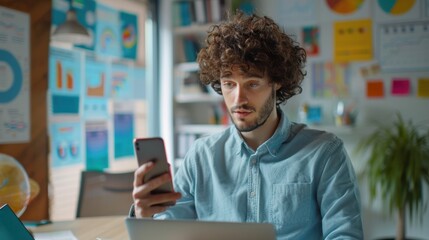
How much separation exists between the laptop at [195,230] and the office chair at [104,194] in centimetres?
144

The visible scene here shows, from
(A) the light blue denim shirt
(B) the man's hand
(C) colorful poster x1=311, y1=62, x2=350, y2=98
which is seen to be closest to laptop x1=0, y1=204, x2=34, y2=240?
(B) the man's hand

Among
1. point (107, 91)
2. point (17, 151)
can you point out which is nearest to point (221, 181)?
point (17, 151)

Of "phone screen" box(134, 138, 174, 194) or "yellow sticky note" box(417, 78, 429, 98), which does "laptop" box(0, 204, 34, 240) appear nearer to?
→ "phone screen" box(134, 138, 174, 194)

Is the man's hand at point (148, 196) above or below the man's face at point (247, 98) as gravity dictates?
below

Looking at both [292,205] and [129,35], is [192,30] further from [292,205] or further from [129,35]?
[292,205]

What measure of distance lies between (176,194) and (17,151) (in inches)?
58.0

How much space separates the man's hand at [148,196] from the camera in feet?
4.30

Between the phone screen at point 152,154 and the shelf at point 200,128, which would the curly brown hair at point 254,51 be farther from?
the shelf at point 200,128

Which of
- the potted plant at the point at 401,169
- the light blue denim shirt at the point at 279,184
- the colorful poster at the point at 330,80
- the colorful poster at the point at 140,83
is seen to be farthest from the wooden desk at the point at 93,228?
the colorful poster at the point at 330,80

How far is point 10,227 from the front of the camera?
1.32 metres

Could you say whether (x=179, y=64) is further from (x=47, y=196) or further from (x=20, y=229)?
(x=20, y=229)

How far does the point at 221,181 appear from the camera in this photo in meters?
1.58

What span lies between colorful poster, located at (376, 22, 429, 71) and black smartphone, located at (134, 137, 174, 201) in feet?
8.35

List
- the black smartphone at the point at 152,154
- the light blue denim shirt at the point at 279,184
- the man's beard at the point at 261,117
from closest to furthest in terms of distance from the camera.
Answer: the black smartphone at the point at 152,154 < the light blue denim shirt at the point at 279,184 < the man's beard at the point at 261,117
